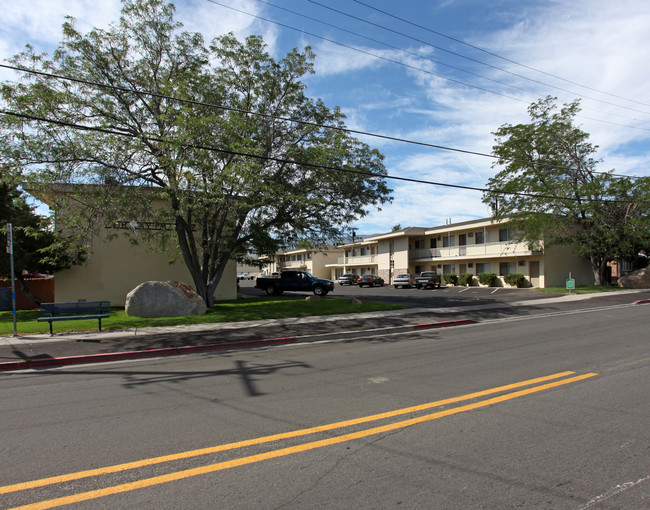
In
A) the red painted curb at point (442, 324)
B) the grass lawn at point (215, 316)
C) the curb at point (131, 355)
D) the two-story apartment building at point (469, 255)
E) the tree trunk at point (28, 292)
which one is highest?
the two-story apartment building at point (469, 255)

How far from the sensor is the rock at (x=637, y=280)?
29345 mm

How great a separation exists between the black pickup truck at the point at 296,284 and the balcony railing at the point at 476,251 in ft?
53.1

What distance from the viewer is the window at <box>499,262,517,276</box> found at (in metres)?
37.0

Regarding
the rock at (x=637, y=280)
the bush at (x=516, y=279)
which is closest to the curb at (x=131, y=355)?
the bush at (x=516, y=279)

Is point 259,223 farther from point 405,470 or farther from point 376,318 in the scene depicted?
point 405,470

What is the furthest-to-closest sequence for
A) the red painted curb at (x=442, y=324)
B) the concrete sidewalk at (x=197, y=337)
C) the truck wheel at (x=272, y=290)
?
the truck wheel at (x=272, y=290), the red painted curb at (x=442, y=324), the concrete sidewalk at (x=197, y=337)

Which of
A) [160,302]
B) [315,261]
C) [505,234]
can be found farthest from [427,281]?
[315,261]

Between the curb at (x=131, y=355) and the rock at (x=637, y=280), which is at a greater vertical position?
the rock at (x=637, y=280)

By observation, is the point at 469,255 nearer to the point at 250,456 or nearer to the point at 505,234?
the point at 505,234

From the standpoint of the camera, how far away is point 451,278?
136ft

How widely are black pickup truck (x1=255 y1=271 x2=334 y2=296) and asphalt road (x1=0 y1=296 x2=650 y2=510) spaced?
21541mm

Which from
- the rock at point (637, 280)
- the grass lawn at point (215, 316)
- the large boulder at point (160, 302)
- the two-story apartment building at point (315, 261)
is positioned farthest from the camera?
the two-story apartment building at point (315, 261)

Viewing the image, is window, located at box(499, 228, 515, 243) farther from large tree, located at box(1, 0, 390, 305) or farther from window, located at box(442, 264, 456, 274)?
large tree, located at box(1, 0, 390, 305)

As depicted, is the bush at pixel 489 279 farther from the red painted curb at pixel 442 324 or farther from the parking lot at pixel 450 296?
the red painted curb at pixel 442 324
